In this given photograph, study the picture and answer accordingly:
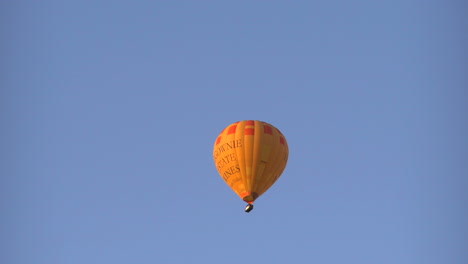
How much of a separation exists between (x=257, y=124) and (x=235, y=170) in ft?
9.70

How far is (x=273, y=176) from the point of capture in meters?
76.5

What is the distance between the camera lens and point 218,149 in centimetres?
7762

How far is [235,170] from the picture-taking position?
3002 inches

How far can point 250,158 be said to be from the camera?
75750mm

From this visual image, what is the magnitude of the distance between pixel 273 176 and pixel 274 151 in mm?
1339

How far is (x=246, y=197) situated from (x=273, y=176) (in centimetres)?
201

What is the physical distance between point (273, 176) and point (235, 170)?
208 centimetres

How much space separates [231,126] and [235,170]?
2868 mm

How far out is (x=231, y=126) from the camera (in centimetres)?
7788

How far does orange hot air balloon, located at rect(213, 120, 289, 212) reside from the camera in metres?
75.8

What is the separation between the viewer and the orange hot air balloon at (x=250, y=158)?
7575cm

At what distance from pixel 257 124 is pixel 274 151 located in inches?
75.4

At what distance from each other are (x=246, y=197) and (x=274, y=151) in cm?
298

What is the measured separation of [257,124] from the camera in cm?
7738
